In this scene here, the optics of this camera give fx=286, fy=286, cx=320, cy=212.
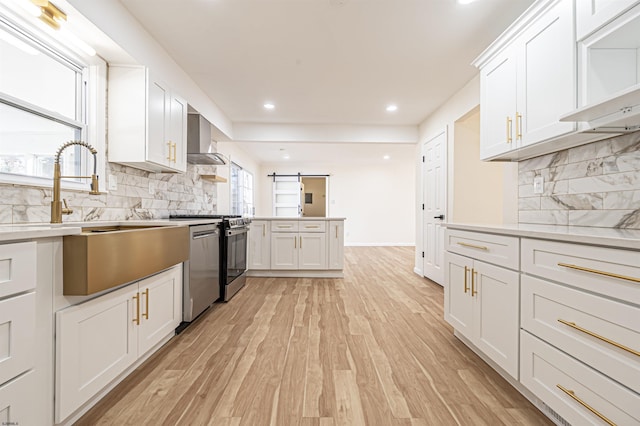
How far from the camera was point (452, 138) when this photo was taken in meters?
3.70

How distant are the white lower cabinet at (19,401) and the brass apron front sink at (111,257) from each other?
319 millimetres

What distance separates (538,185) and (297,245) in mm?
3048

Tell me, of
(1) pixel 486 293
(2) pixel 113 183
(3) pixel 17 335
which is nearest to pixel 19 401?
(3) pixel 17 335

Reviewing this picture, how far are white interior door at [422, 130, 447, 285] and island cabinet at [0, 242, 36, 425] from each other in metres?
3.66

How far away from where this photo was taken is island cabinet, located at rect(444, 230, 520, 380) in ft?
5.03

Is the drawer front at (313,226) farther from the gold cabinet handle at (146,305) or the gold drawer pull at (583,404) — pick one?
the gold drawer pull at (583,404)

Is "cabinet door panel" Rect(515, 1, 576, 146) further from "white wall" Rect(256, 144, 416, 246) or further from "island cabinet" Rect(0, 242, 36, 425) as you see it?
"white wall" Rect(256, 144, 416, 246)

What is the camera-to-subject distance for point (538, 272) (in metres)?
1.38

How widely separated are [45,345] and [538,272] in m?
2.16

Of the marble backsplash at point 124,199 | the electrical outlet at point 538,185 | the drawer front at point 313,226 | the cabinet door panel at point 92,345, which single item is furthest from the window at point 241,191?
the electrical outlet at point 538,185

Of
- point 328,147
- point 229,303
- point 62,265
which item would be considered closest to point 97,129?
point 62,265

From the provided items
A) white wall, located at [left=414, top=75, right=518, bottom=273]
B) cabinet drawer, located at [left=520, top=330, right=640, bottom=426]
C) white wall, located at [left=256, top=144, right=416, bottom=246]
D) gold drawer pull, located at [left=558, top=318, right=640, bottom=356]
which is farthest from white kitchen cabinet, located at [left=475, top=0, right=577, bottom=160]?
white wall, located at [left=256, top=144, right=416, bottom=246]

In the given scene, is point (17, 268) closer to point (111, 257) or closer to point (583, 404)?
point (111, 257)

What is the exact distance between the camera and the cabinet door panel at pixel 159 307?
1751mm
